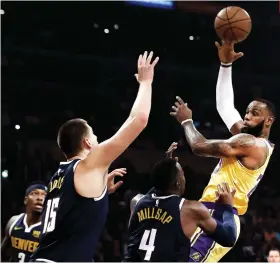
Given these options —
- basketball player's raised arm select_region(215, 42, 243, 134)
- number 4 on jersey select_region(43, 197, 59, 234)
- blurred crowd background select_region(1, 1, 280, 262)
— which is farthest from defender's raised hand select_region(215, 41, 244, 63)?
blurred crowd background select_region(1, 1, 280, 262)

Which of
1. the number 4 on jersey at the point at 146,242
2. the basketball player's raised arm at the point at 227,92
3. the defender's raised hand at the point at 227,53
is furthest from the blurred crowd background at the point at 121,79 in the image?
the number 4 on jersey at the point at 146,242

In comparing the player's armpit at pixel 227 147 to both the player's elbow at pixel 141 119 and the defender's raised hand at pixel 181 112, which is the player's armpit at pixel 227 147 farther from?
the player's elbow at pixel 141 119

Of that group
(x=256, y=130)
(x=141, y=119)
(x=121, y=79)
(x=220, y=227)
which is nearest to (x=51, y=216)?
(x=141, y=119)

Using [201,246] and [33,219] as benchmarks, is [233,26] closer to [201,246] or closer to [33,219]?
[201,246]

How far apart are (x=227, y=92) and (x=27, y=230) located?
2.31 m

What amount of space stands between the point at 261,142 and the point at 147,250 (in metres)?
1.28

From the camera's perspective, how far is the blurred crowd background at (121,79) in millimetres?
11125

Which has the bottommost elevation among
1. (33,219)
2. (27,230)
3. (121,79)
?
(27,230)

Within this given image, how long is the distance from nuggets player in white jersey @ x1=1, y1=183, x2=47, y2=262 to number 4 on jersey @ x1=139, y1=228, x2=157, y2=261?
230cm

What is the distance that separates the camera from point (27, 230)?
18.4ft

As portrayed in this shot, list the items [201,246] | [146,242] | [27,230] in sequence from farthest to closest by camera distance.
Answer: [27,230], [201,246], [146,242]

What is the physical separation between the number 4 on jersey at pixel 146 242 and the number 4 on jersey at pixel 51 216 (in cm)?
70

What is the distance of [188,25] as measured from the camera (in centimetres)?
1306

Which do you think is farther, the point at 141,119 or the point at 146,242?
the point at 146,242
